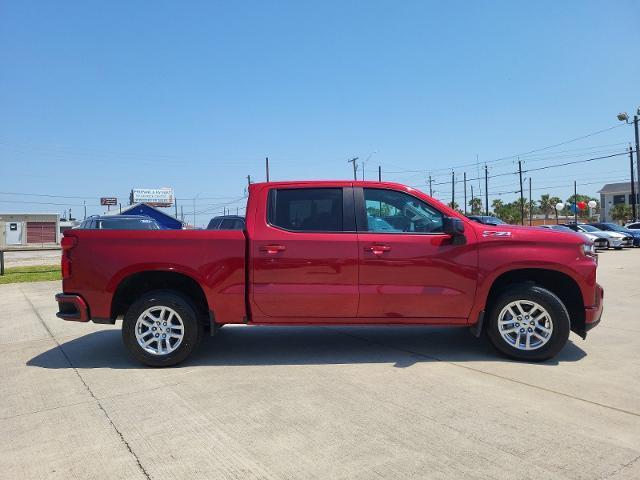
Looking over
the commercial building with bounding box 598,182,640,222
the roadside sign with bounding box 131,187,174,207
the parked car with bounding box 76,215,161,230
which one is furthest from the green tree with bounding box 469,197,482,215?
the parked car with bounding box 76,215,161,230

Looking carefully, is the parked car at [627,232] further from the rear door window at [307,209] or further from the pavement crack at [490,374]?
the rear door window at [307,209]

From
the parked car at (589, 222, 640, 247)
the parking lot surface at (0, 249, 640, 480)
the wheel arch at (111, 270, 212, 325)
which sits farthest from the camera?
the parked car at (589, 222, 640, 247)

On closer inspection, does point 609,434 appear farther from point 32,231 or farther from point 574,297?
point 32,231

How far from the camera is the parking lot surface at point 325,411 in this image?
9.77ft

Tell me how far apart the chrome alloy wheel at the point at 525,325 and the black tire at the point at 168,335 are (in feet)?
10.3

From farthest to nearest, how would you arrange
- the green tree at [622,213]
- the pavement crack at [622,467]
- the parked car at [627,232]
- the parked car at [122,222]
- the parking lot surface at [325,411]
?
the green tree at [622,213] < the parked car at [627,232] < the parked car at [122,222] < the parking lot surface at [325,411] < the pavement crack at [622,467]

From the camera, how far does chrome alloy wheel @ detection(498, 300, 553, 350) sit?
4.93 metres

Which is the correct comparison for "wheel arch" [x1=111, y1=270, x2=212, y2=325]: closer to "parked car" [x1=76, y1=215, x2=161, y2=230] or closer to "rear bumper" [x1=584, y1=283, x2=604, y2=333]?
"rear bumper" [x1=584, y1=283, x2=604, y2=333]

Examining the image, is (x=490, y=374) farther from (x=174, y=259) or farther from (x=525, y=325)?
(x=174, y=259)

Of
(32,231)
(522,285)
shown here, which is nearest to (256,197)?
(522,285)

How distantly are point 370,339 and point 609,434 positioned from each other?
3.06 meters

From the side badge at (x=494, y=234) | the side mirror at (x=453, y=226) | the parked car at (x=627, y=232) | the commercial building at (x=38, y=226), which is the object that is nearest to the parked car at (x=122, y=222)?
the side mirror at (x=453, y=226)

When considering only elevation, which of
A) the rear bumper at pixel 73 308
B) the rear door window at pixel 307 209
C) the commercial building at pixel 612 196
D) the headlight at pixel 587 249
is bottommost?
the rear bumper at pixel 73 308

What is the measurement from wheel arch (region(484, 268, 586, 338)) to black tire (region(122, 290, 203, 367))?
3.02 metres
